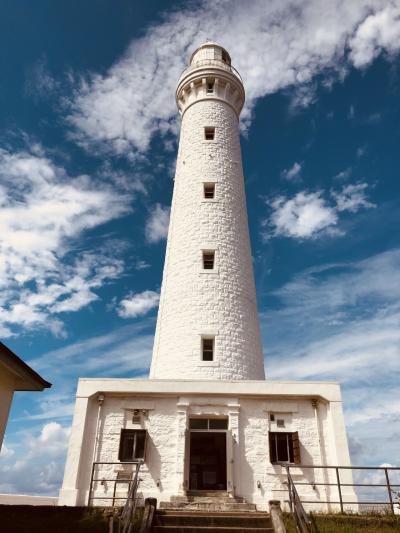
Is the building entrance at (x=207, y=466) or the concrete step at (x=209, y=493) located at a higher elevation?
the building entrance at (x=207, y=466)

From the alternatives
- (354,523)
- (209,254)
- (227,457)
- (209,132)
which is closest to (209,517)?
(227,457)

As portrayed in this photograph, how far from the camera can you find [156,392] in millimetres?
13258

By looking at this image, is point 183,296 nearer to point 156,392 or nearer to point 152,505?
point 156,392

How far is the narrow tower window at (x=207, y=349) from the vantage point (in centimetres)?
1570

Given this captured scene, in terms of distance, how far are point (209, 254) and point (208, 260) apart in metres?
0.27

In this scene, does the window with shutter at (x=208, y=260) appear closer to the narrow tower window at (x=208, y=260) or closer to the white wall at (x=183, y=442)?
the narrow tower window at (x=208, y=260)

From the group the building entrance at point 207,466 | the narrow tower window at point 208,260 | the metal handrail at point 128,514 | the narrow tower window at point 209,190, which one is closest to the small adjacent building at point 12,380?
the metal handrail at point 128,514

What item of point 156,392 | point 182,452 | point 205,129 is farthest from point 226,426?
point 205,129

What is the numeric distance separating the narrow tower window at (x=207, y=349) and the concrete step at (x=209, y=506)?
509cm

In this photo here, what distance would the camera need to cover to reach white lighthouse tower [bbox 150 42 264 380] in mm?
15812

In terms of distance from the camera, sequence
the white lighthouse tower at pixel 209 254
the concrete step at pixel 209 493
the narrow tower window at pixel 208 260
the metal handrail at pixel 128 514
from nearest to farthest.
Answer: the metal handrail at pixel 128 514 < the concrete step at pixel 209 493 < the white lighthouse tower at pixel 209 254 < the narrow tower window at pixel 208 260

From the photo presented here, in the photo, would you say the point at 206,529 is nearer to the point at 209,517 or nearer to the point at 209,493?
the point at 209,517

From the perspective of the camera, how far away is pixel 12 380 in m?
9.40

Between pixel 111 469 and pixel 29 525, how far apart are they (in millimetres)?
3691
